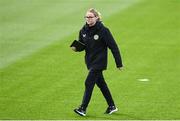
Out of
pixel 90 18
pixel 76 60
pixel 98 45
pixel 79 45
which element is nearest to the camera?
pixel 90 18

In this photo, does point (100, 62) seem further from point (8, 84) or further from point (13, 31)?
point (13, 31)

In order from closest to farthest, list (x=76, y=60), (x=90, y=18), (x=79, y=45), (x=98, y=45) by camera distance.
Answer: (x=90, y=18) < (x=98, y=45) < (x=79, y=45) < (x=76, y=60)

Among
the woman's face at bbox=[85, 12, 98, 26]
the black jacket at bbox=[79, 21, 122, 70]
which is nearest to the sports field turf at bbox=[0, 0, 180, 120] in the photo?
the black jacket at bbox=[79, 21, 122, 70]

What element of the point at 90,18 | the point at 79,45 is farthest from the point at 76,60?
the point at 90,18

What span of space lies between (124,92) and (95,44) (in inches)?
103

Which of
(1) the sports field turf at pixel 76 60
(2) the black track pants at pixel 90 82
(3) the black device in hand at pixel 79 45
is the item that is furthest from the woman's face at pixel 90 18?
(1) the sports field turf at pixel 76 60

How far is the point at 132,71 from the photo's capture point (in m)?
18.5

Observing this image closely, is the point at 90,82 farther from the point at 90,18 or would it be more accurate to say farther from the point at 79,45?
the point at 90,18

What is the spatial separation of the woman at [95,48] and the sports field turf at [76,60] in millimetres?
676

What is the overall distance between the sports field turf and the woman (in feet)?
2.22

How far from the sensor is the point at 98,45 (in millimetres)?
14008

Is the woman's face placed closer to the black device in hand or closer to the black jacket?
the black jacket

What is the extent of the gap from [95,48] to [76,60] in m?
5.96

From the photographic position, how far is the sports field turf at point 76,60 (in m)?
15.0
